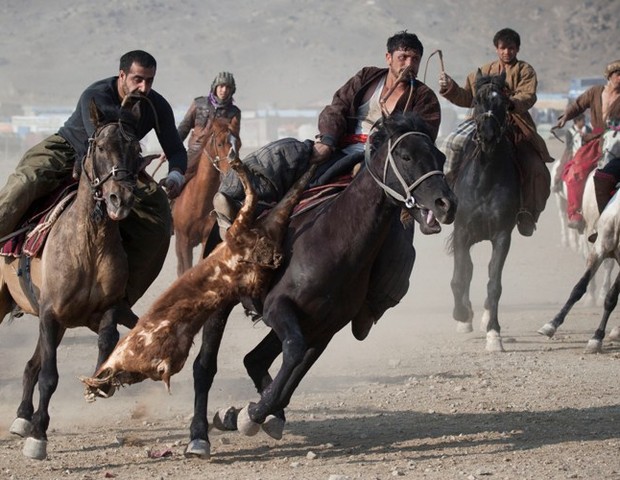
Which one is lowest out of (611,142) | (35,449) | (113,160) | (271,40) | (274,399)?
(35,449)

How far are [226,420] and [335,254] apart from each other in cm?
140

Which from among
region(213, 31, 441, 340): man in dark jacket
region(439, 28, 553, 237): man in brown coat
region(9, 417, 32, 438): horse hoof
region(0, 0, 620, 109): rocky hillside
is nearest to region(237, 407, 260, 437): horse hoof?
region(213, 31, 441, 340): man in dark jacket

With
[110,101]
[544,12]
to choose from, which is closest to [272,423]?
[110,101]

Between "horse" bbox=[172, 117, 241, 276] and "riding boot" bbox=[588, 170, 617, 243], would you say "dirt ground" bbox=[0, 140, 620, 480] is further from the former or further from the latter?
"riding boot" bbox=[588, 170, 617, 243]

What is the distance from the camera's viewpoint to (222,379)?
37.1 ft

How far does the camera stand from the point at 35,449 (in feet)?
26.3

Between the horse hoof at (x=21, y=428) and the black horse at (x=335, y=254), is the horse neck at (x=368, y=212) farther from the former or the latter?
the horse hoof at (x=21, y=428)

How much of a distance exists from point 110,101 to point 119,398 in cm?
283

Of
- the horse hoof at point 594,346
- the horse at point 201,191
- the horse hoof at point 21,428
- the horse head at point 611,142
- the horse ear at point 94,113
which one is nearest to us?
the horse ear at point 94,113

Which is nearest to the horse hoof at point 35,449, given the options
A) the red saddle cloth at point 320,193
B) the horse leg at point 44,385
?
the horse leg at point 44,385

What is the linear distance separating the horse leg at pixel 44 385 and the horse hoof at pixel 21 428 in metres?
0.42

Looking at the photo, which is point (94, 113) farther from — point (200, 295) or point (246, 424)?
point (246, 424)

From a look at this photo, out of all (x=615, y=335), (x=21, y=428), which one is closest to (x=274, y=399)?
(x=21, y=428)

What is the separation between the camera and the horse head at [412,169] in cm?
763
